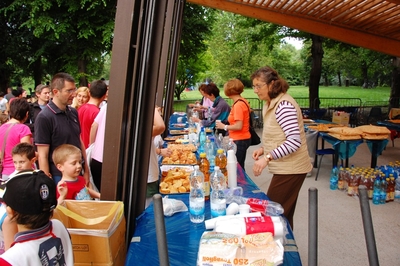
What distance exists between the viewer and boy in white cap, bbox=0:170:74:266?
1.48 m

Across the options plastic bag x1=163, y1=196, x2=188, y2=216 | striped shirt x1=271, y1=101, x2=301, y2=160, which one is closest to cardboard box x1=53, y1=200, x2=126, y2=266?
plastic bag x1=163, y1=196, x2=188, y2=216

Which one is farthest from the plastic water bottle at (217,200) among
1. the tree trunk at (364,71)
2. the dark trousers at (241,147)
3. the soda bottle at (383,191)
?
the tree trunk at (364,71)

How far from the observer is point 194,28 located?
49.7 ft

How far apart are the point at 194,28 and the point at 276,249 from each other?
1473cm

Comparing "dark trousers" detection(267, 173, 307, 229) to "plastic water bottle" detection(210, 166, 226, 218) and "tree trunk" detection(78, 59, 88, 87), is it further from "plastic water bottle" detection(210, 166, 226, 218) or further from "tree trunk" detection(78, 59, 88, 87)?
"tree trunk" detection(78, 59, 88, 87)

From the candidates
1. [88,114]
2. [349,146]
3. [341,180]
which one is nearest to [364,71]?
[349,146]

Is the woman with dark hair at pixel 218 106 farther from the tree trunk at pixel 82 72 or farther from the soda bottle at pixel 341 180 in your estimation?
the tree trunk at pixel 82 72

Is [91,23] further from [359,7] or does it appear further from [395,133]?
[395,133]

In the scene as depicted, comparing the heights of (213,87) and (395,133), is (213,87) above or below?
above

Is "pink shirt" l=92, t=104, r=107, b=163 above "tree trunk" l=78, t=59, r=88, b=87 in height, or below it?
below

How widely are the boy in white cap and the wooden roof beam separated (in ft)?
24.8

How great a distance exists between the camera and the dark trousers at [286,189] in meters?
2.80

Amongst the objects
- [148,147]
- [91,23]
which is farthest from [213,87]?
[91,23]

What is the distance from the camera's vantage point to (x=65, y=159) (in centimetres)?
267
